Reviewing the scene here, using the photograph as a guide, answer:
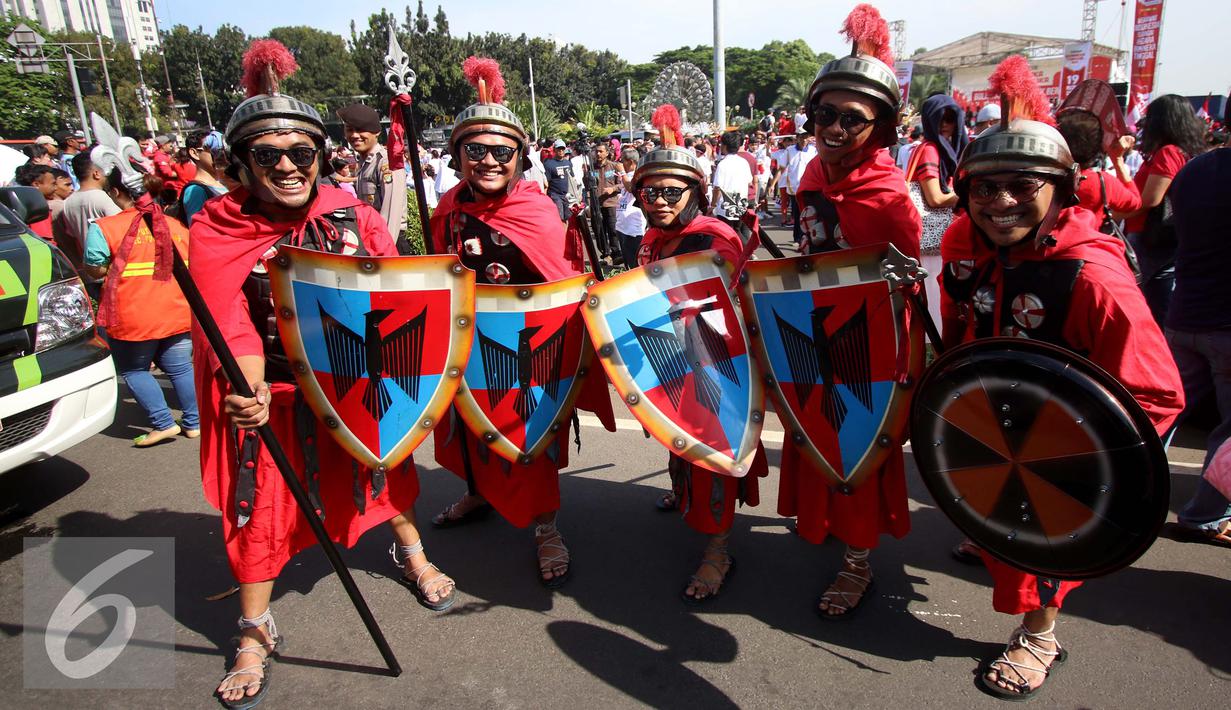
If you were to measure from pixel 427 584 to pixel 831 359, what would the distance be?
1.79 metres

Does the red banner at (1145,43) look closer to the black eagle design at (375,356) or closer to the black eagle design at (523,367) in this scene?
the black eagle design at (523,367)

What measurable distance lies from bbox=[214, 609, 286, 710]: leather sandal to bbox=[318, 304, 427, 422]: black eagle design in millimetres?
834

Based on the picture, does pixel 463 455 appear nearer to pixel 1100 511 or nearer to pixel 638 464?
pixel 638 464

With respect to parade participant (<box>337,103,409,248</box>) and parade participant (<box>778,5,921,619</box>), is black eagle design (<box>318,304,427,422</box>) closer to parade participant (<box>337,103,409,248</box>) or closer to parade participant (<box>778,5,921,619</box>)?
parade participant (<box>778,5,921,619</box>)

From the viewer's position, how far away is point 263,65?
2.65 meters

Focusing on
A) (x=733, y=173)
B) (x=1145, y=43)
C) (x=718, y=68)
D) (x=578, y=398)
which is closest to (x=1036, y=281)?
(x=578, y=398)

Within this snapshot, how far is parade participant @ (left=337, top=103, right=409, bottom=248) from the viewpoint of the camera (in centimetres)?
480

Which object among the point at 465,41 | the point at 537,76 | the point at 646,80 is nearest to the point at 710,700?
the point at 465,41

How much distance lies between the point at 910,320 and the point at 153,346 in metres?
4.51

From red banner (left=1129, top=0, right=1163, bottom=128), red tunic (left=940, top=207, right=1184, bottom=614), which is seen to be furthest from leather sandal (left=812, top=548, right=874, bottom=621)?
red banner (left=1129, top=0, right=1163, bottom=128)

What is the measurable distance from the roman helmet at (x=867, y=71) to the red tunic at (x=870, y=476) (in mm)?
A: 156

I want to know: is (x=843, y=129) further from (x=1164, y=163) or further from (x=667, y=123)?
(x=1164, y=163)

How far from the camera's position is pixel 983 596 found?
110 inches

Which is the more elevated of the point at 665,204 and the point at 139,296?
the point at 665,204
